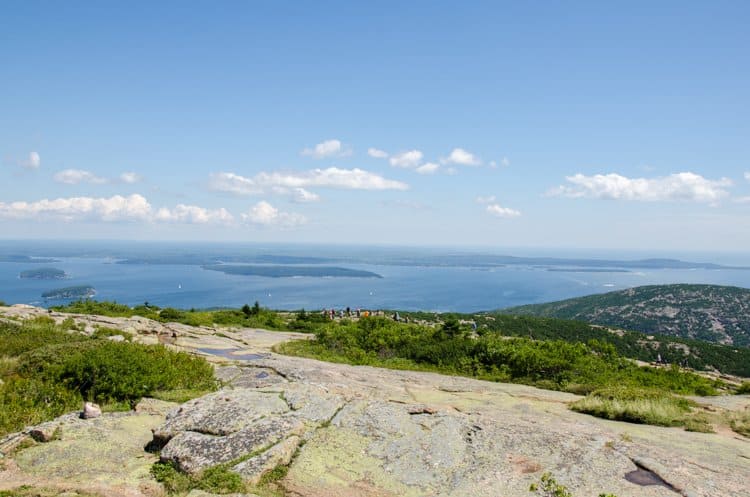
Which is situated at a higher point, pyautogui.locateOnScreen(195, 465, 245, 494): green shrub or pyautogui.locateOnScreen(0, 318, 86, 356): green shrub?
pyautogui.locateOnScreen(195, 465, 245, 494): green shrub

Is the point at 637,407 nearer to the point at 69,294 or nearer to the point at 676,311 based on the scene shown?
the point at 676,311

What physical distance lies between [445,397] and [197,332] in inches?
661

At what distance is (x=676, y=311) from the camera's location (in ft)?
290

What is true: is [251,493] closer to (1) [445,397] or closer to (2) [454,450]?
(2) [454,450]

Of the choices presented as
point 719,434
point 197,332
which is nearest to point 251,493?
point 719,434

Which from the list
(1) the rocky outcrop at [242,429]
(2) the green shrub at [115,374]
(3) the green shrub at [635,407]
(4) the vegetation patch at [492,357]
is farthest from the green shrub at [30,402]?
(3) the green shrub at [635,407]

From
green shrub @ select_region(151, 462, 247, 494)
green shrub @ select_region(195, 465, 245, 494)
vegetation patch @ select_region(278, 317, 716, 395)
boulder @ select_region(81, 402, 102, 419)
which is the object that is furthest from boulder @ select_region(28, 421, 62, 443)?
vegetation patch @ select_region(278, 317, 716, 395)

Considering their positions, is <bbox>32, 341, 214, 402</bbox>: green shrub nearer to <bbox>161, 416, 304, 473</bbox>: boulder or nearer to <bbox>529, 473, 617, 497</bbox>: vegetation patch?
<bbox>161, 416, 304, 473</bbox>: boulder

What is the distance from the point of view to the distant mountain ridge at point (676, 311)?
261 ft

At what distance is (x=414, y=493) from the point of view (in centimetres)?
644

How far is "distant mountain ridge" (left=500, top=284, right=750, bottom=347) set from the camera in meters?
79.4

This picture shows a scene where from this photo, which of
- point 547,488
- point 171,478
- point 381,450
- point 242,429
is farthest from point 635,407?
point 171,478

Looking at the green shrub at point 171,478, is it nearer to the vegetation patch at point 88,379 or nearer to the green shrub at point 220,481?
the green shrub at point 220,481

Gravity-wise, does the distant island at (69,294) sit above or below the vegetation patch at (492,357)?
below
